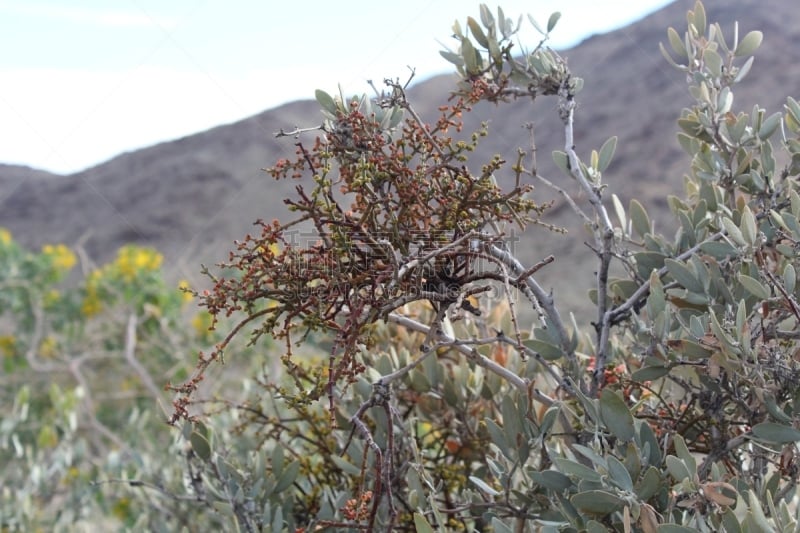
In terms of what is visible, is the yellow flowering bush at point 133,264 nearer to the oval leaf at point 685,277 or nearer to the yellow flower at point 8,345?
the yellow flower at point 8,345

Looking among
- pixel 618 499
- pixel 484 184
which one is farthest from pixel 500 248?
pixel 618 499

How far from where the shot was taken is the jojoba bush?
1067mm

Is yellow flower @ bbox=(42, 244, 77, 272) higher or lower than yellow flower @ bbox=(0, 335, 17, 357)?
higher

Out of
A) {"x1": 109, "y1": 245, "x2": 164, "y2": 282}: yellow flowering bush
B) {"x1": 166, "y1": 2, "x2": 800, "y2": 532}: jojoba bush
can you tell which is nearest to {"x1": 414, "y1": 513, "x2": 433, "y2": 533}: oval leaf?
{"x1": 166, "y1": 2, "x2": 800, "y2": 532}: jojoba bush

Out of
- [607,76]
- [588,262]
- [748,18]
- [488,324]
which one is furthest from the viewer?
[607,76]

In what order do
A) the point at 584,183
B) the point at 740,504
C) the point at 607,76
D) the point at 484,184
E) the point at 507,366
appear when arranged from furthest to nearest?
the point at 607,76
the point at 507,366
the point at 584,183
the point at 484,184
the point at 740,504

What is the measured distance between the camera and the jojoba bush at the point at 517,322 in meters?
1.07

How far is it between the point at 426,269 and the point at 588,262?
9464mm

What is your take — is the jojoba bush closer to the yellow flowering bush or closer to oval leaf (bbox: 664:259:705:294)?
oval leaf (bbox: 664:259:705:294)

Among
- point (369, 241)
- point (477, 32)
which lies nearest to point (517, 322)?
point (369, 241)

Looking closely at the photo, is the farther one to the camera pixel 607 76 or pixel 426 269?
pixel 607 76

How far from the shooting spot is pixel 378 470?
1.04 metres

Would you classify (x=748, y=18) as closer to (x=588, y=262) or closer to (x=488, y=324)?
(x=588, y=262)

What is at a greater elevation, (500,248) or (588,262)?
(500,248)
